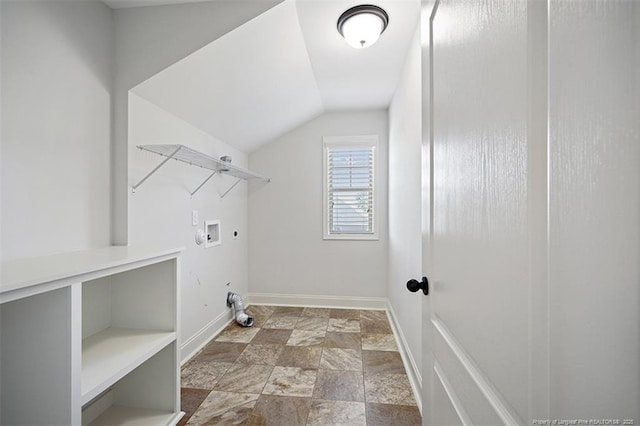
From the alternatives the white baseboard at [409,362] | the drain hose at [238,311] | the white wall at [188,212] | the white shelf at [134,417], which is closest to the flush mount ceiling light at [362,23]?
the white wall at [188,212]

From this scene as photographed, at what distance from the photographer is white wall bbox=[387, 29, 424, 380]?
74.2 inches

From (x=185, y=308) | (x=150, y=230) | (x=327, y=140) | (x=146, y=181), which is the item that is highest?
(x=327, y=140)

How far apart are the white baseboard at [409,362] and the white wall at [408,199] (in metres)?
0.05

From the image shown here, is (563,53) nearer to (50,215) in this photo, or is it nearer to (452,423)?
(452,423)

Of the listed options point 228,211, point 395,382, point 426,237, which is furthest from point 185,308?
point 426,237

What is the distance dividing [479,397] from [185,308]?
2191 millimetres

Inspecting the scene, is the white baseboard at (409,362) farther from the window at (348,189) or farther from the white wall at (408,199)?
the window at (348,189)

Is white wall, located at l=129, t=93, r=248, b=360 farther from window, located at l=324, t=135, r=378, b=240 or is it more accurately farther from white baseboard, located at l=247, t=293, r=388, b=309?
window, located at l=324, t=135, r=378, b=240

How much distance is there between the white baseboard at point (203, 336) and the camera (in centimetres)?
226

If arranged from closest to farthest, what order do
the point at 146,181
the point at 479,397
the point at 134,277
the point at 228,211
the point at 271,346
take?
the point at 479,397, the point at 134,277, the point at 146,181, the point at 271,346, the point at 228,211

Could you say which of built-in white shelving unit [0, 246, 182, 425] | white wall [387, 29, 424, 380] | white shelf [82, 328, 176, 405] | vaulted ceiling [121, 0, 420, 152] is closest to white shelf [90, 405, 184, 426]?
built-in white shelving unit [0, 246, 182, 425]

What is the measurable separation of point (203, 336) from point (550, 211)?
2735 mm

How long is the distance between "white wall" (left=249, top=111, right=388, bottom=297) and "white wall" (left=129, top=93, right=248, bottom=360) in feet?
0.99

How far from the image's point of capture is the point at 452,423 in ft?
2.57
